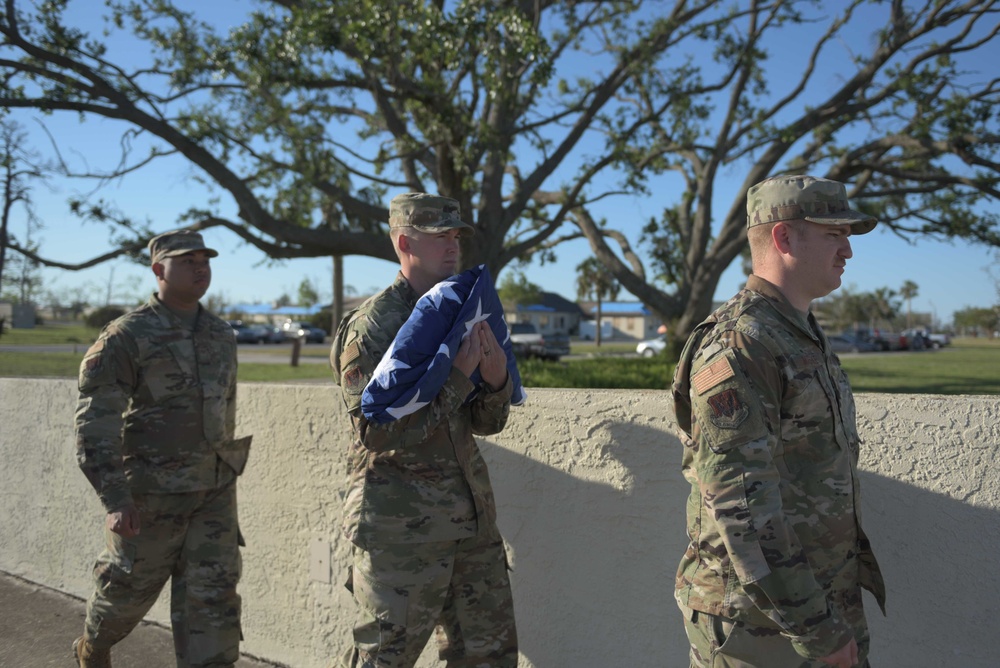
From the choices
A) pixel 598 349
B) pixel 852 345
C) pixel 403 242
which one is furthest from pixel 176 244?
pixel 852 345

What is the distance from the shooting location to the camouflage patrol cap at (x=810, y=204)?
185 centimetres

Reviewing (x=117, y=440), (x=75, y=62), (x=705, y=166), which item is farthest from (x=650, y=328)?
(x=117, y=440)

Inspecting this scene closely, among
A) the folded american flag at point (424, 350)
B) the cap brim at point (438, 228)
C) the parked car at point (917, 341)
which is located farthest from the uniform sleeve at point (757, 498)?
the parked car at point (917, 341)

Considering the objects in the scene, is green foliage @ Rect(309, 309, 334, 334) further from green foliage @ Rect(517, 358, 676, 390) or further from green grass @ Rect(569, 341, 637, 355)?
green foliage @ Rect(517, 358, 676, 390)

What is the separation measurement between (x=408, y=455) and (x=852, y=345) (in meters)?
54.7

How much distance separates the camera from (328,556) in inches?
143

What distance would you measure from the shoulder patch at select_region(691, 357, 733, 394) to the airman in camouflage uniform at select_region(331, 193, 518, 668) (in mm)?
808

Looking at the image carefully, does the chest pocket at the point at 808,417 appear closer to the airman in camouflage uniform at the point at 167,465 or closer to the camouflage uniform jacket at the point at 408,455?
the camouflage uniform jacket at the point at 408,455

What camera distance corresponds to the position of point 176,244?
3402 millimetres

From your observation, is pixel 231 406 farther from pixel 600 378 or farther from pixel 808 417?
pixel 600 378

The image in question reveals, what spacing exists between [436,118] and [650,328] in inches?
3179

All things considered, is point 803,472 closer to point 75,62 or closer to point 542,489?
point 542,489

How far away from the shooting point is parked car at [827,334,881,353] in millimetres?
50659

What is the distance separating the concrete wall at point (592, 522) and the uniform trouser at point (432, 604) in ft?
1.71
